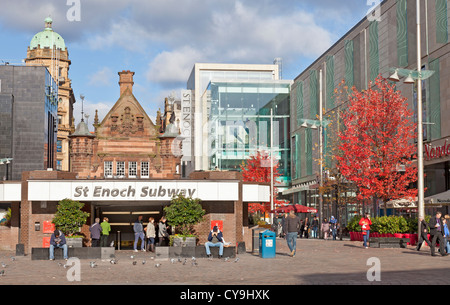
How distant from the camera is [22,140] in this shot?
74.9 m

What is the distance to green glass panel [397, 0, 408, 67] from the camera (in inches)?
2012

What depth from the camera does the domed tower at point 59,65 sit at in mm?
125125

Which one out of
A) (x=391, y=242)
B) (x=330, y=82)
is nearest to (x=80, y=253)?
(x=391, y=242)

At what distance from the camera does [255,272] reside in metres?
20.8

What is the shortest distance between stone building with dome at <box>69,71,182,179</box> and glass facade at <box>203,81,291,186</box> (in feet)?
95.1

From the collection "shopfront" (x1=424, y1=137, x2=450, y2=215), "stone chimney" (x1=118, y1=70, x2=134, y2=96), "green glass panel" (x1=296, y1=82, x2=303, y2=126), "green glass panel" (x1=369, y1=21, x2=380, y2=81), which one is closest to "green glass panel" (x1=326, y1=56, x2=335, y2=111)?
"green glass panel" (x1=369, y1=21, x2=380, y2=81)

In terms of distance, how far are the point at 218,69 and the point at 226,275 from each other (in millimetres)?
107937

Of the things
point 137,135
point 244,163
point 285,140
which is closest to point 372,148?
point 137,135

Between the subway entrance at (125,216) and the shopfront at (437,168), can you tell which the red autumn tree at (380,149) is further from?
the subway entrance at (125,216)

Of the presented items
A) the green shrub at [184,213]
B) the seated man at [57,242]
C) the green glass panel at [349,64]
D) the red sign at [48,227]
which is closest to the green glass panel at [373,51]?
the green glass panel at [349,64]

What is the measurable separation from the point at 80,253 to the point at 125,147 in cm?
3102

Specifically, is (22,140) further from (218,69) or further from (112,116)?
(218,69)

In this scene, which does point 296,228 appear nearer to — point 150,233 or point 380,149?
point 150,233

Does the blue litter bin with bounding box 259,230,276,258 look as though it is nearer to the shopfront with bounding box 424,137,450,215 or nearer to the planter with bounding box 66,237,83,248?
the planter with bounding box 66,237,83,248
